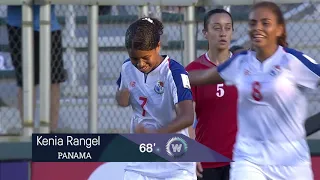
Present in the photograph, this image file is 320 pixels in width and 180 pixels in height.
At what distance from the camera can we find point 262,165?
17.9ft

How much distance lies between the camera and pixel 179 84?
5.61 metres

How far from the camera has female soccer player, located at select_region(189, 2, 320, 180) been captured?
5395mm

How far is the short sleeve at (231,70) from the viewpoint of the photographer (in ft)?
18.6

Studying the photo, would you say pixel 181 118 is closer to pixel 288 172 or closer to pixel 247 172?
pixel 247 172

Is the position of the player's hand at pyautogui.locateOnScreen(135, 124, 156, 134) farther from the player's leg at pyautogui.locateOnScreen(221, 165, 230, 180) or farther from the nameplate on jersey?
the player's leg at pyautogui.locateOnScreen(221, 165, 230, 180)

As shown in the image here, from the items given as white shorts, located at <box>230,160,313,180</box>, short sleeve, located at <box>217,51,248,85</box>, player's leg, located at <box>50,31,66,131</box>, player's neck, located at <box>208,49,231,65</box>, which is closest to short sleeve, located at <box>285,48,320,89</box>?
short sleeve, located at <box>217,51,248,85</box>

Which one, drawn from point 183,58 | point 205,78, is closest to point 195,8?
point 183,58

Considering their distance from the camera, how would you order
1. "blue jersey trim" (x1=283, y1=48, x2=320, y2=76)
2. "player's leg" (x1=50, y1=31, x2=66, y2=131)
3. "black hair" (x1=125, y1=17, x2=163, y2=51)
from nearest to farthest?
"blue jersey trim" (x1=283, y1=48, x2=320, y2=76) → "black hair" (x1=125, y1=17, x2=163, y2=51) → "player's leg" (x1=50, y1=31, x2=66, y2=131)

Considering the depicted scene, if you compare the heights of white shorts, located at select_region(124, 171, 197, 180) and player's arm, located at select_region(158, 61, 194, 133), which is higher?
player's arm, located at select_region(158, 61, 194, 133)

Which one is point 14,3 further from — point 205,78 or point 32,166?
point 205,78

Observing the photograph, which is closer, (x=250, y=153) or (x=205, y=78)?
(x=250, y=153)

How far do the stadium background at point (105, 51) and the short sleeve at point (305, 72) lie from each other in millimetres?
2709

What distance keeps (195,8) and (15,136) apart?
2112 mm

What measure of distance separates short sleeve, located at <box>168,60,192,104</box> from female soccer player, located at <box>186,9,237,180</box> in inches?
48.0
